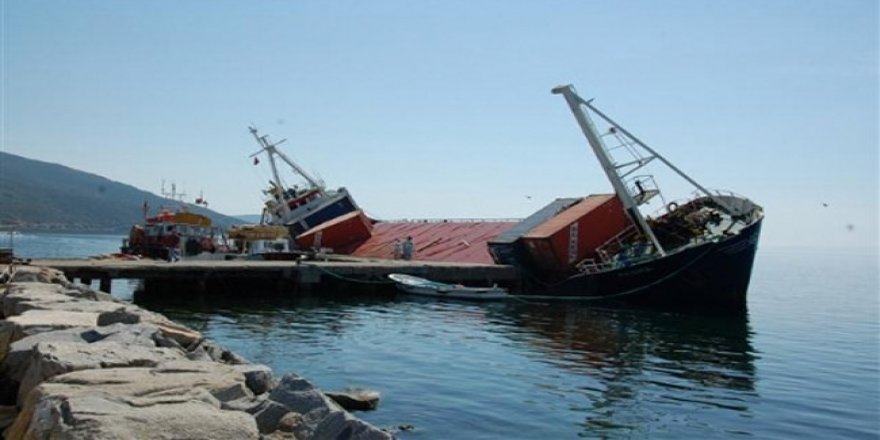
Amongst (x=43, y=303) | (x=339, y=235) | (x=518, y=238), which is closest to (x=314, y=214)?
(x=339, y=235)

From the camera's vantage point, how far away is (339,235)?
185ft

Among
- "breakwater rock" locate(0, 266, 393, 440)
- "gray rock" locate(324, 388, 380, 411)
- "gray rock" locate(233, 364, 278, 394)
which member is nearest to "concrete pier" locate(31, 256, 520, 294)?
"breakwater rock" locate(0, 266, 393, 440)

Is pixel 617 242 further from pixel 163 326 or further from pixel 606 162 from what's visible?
pixel 163 326

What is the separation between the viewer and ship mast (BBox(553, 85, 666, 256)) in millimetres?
37281

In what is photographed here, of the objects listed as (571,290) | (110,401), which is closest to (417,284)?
(571,290)

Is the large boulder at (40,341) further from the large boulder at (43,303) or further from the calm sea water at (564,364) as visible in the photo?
the calm sea water at (564,364)

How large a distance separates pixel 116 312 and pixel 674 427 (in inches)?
375

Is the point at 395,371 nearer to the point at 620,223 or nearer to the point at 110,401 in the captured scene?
the point at 110,401

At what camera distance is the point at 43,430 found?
22.6 ft

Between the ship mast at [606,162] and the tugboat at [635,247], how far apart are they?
47 millimetres

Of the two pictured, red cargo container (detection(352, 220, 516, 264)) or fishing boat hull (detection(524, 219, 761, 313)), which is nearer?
fishing boat hull (detection(524, 219, 761, 313))

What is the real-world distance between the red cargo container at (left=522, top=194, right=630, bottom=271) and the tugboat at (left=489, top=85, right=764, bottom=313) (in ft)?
0.15

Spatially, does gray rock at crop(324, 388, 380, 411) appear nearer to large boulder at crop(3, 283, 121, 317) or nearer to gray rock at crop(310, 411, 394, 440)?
large boulder at crop(3, 283, 121, 317)

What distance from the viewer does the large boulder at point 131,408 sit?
6594 millimetres
